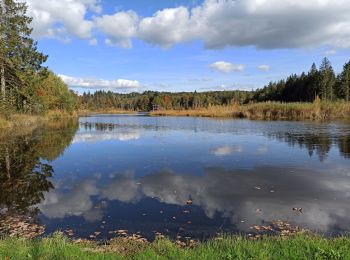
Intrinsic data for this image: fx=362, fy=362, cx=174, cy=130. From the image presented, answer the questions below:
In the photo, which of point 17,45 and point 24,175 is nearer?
point 24,175

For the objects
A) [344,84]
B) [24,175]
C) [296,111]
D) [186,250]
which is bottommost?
[24,175]

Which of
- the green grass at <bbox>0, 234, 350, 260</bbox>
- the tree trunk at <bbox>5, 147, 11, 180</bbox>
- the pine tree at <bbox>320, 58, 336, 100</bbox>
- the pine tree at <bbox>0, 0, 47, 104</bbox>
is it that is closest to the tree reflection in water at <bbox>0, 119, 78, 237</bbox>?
the tree trunk at <bbox>5, 147, 11, 180</bbox>

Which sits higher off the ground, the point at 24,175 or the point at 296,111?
the point at 296,111

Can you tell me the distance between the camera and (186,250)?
628 cm

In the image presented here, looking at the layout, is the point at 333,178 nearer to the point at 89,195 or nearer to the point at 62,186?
the point at 89,195

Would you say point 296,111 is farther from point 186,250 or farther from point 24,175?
point 186,250

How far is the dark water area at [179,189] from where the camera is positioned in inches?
346

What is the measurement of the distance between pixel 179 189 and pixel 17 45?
38.4m

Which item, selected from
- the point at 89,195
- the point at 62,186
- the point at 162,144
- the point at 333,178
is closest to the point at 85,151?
the point at 162,144

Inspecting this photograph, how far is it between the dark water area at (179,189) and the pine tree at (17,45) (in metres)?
23.1

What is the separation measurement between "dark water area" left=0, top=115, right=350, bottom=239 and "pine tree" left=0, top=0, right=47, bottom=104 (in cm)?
2309

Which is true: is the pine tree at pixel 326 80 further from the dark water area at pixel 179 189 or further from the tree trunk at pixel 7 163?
the tree trunk at pixel 7 163

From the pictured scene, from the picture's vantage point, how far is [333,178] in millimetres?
13250

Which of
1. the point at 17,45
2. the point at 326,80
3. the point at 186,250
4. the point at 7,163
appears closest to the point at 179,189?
the point at 186,250
